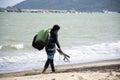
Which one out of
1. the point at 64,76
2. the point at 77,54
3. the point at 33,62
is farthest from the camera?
the point at 77,54

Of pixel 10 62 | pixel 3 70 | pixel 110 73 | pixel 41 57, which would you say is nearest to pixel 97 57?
pixel 41 57

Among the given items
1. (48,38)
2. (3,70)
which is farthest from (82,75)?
(3,70)

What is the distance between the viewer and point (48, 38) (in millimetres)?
9836

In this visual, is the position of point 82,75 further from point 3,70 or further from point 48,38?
point 3,70

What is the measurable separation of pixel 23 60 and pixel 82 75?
21.8 ft

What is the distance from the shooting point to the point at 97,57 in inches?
658

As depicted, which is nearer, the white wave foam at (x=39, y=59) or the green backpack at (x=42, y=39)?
the green backpack at (x=42, y=39)

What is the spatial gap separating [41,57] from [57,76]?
7272 mm

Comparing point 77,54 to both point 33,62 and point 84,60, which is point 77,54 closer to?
point 84,60

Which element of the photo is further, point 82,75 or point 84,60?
point 84,60

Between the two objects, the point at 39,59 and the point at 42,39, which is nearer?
the point at 42,39

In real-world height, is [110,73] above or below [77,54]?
below

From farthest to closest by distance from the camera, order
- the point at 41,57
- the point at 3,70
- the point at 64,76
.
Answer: the point at 41,57 → the point at 3,70 → the point at 64,76

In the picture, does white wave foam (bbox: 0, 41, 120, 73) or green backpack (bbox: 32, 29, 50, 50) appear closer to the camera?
green backpack (bbox: 32, 29, 50, 50)
